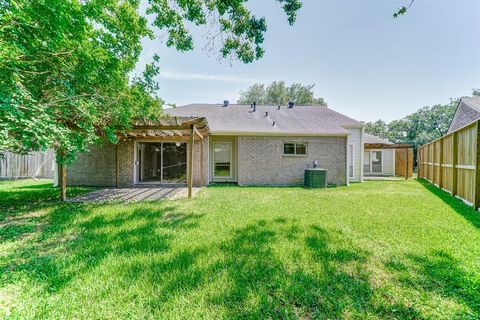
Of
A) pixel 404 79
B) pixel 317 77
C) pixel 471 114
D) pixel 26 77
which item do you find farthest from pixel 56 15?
pixel 471 114

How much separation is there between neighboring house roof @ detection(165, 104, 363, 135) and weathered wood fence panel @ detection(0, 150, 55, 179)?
31.8ft

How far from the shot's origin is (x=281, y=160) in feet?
41.9

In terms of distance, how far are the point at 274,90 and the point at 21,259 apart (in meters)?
36.2

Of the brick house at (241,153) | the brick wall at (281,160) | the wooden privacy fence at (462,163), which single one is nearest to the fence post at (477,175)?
the wooden privacy fence at (462,163)

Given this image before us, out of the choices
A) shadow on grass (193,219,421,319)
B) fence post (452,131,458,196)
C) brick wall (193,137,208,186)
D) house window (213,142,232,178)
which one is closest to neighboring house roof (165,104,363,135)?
brick wall (193,137,208,186)

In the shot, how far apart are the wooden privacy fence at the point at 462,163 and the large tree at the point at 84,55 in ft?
21.1

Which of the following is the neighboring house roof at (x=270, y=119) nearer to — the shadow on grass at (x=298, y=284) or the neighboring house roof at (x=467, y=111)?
the neighboring house roof at (x=467, y=111)

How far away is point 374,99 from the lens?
1875cm

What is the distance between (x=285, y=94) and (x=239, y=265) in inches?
1406

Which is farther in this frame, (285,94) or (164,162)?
(285,94)

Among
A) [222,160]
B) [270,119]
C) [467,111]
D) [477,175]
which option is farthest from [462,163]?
[467,111]

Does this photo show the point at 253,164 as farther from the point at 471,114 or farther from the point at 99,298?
the point at 471,114

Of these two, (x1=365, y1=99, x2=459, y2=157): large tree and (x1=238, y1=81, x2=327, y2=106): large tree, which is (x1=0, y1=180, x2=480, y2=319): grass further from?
(x1=365, y1=99, x2=459, y2=157): large tree

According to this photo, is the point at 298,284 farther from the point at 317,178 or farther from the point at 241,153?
the point at 241,153
